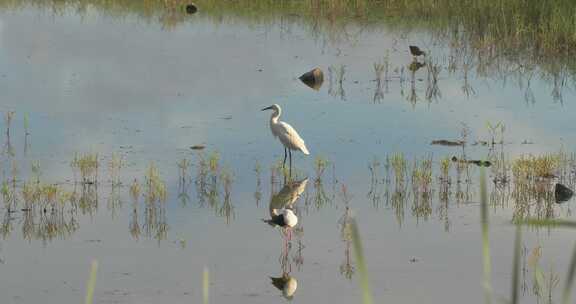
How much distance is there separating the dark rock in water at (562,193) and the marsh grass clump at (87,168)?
11.7 ft

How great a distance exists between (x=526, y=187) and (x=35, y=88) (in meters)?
6.80

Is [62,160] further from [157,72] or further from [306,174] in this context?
[157,72]

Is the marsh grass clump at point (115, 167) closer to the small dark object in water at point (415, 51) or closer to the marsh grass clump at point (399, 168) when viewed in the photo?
the marsh grass clump at point (399, 168)

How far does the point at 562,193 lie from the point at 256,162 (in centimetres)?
276

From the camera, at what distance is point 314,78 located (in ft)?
47.0

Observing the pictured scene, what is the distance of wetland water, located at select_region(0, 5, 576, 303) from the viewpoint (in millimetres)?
7109

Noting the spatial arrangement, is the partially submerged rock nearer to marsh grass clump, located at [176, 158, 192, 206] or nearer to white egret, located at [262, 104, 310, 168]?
white egret, located at [262, 104, 310, 168]

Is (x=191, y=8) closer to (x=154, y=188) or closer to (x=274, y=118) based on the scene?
(x=274, y=118)

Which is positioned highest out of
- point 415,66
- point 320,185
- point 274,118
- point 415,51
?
point 415,51

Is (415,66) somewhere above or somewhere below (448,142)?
above

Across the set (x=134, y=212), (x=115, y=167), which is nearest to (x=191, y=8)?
(x=115, y=167)

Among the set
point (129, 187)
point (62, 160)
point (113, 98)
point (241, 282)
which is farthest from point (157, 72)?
point (241, 282)

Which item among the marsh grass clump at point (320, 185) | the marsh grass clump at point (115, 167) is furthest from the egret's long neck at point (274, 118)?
the marsh grass clump at point (115, 167)

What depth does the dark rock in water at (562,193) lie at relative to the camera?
8.85 m
